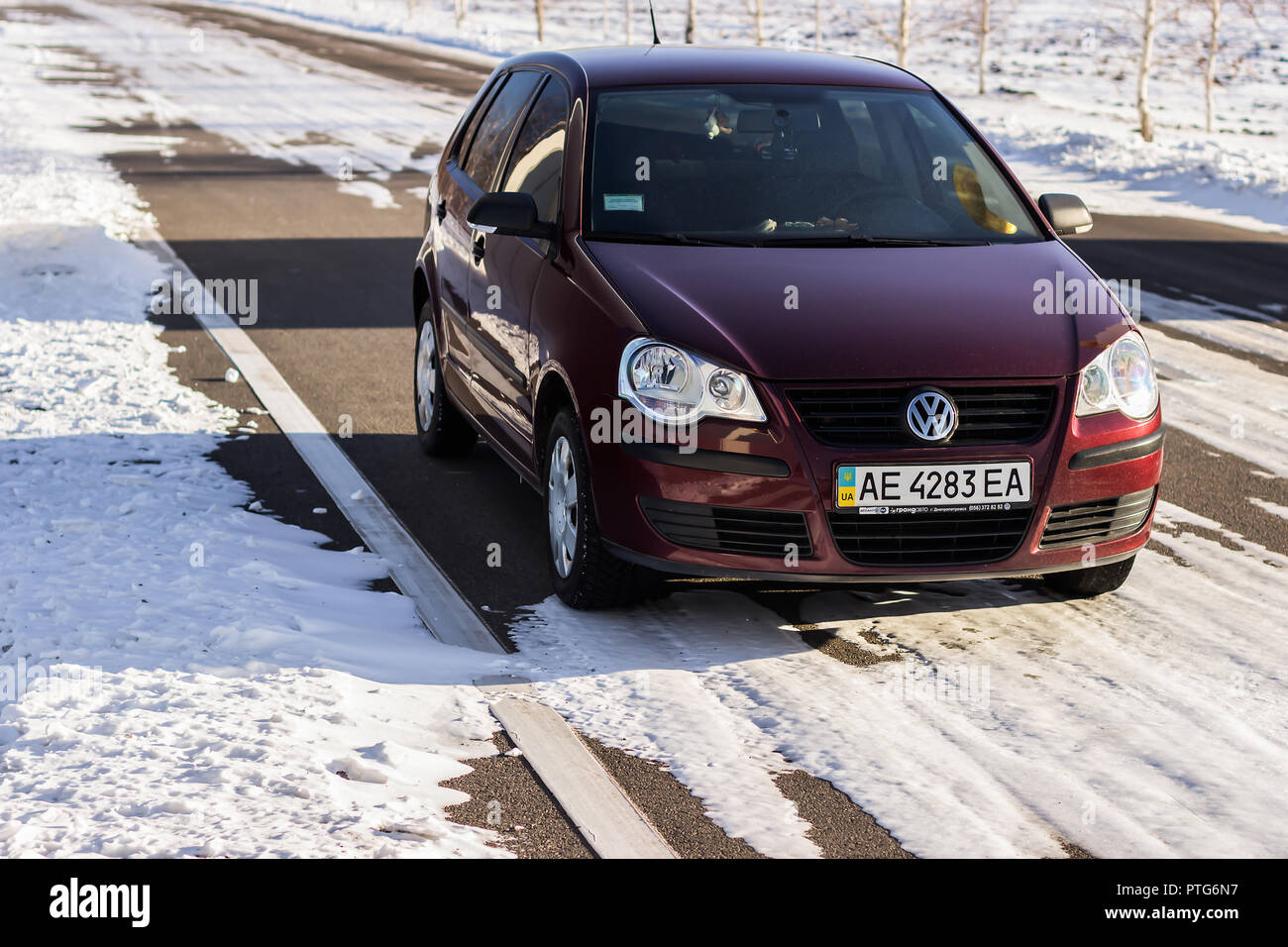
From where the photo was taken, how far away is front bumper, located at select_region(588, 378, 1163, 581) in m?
4.72

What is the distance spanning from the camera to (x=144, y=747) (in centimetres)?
402

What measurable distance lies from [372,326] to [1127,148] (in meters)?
13.4

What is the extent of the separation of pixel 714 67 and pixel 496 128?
3.74 feet

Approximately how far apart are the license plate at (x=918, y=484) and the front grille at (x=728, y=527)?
174 millimetres

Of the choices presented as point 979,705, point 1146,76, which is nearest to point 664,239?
point 979,705

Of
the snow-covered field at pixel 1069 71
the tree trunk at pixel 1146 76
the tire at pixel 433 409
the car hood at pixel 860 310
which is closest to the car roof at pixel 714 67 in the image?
the car hood at pixel 860 310

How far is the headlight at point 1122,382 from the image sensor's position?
4953 mm

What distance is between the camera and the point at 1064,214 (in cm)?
615

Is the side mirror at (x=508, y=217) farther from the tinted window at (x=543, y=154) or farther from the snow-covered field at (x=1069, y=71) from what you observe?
the snow-covered field at (x=1069, y=71)

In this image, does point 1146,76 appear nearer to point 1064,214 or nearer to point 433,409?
point 1064,214

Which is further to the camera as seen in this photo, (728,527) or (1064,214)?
(1064,214)

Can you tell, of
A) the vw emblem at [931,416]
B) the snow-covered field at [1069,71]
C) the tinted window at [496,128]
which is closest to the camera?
the vw emblem at [931,416]
